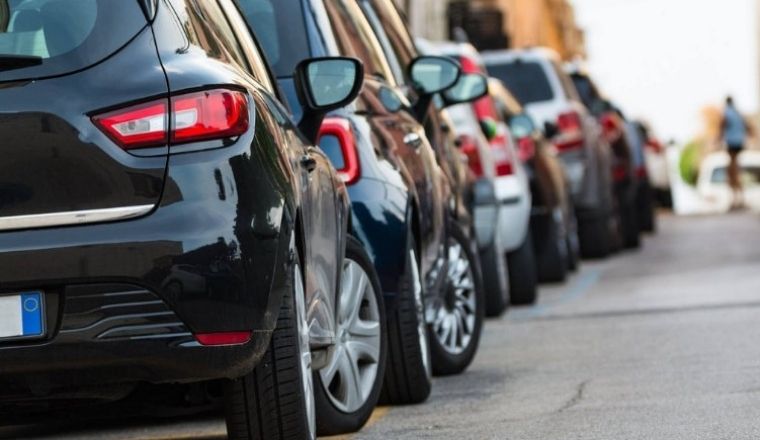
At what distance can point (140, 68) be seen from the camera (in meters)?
5.83

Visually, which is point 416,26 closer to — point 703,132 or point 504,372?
point 504,372

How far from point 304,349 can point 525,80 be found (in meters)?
14.6

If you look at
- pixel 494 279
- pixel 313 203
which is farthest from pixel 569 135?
pixel 313 203

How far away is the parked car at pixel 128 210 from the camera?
5.65 meters

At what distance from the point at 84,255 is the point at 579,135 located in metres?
15.1

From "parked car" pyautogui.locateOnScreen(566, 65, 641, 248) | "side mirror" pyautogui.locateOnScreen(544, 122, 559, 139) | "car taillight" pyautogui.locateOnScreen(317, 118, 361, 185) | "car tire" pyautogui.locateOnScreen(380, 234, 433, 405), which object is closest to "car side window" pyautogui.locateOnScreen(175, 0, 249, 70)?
"car taillight" pyautogui.locateOnScreen(317, 118, 361, 185)

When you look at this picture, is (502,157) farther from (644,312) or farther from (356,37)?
(356,37)

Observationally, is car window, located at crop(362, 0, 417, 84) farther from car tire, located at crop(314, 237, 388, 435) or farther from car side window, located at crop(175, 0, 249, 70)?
car side window, located at crop(175, 0, 249, 70)

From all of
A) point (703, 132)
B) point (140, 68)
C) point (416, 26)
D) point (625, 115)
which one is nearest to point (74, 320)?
point (140, 68)

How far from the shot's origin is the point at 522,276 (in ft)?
50.6

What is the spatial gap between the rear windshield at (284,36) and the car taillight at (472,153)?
5173 millimetres

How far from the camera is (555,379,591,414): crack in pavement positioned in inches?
320

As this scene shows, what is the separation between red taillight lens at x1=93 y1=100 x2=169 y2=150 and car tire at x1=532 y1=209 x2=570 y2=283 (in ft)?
38.4

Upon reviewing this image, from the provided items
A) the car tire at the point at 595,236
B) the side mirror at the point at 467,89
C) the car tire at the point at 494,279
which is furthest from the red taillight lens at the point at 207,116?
the car tire at the point at 595,236
